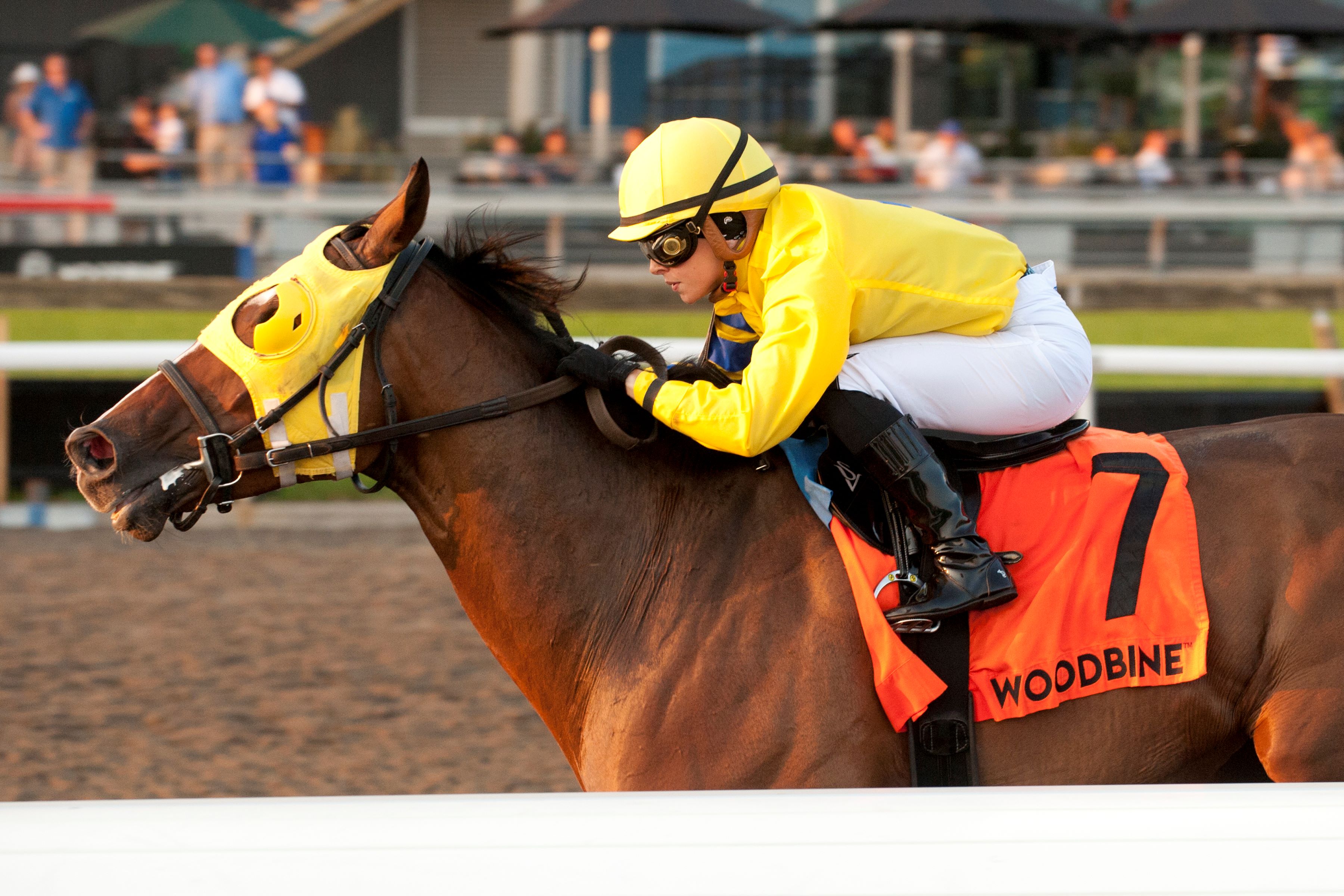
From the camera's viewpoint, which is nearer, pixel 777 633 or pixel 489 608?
pixel 777 633

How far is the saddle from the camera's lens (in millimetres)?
2246

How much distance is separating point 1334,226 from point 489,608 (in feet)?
37.6

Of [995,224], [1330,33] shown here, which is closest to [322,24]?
[995,224]

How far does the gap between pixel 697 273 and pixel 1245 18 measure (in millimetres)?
13951

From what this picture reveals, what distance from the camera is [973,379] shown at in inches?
93.4

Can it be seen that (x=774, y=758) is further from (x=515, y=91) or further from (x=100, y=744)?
(x=515, y=91)

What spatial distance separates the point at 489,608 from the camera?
247 centimetres

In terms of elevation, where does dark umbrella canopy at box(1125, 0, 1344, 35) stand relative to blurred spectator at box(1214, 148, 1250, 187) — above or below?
above

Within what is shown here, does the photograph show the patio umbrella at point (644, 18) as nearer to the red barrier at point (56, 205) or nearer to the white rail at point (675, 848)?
the red barrier at point (56, 205)

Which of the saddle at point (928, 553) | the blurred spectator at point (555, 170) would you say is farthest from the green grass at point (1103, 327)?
the saddle at point (928, 553)

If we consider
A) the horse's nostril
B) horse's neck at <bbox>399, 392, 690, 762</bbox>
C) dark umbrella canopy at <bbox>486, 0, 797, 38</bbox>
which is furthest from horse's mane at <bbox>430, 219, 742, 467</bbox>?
dark umbrella canopy at <bbox>486, 0, 797, 38</bbox>

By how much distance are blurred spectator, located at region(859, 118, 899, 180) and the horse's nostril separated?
11065 mm

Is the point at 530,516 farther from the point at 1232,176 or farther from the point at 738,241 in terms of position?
the point at 1232,176

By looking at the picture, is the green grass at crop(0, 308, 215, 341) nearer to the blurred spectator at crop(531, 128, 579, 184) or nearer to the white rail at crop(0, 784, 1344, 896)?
the blurred spectator at crop(531, 128, 579, 184)
